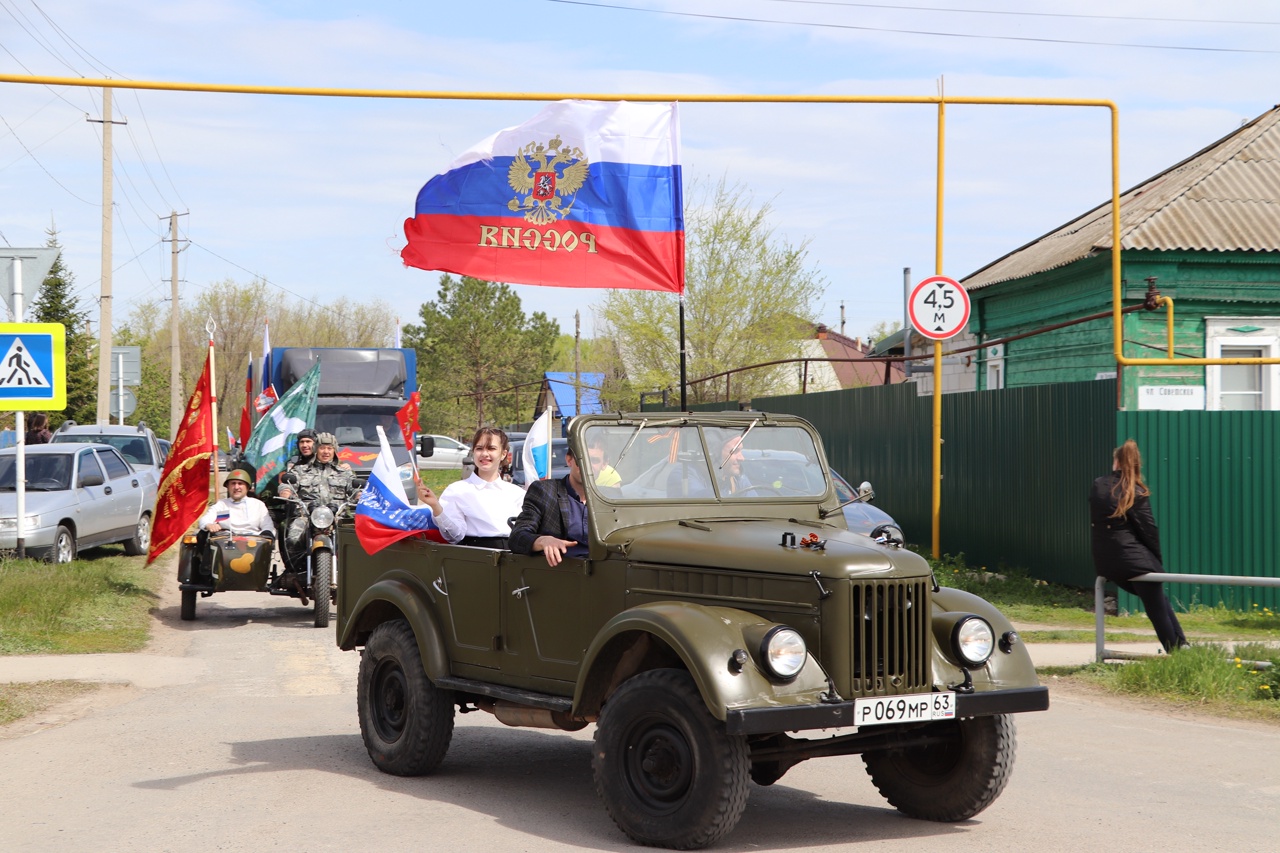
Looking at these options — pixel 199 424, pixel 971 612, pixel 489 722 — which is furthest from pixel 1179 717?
pixel 199 424

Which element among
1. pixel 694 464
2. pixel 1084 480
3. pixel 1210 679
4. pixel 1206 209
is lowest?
pixel 1210 679

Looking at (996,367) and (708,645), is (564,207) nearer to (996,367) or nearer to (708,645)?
(708,645)

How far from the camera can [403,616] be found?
782 cm

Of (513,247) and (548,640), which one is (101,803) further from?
(513,247)

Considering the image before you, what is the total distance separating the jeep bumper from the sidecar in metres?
9.55

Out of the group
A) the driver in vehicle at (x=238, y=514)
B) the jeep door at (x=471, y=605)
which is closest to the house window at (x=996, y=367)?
the driver in vehicle at (x=238, y=514)

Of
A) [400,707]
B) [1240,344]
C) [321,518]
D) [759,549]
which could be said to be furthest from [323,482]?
[1240,344]

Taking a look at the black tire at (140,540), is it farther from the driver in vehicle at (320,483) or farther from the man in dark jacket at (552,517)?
→ the man in dark jacket at (552,517)

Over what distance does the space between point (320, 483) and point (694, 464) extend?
8721mm

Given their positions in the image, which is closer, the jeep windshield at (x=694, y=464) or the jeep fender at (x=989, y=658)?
the jeep fender at (x=989, y=658)

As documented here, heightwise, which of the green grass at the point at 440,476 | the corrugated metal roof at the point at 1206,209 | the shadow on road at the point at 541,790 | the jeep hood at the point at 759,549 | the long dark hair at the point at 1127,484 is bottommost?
the shadow on road at the point at 541,790

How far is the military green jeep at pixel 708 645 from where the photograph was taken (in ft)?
18.5

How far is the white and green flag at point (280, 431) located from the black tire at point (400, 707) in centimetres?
1029

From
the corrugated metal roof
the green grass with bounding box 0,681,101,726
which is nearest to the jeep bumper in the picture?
the green grass with bounding box 0,681,101,726
